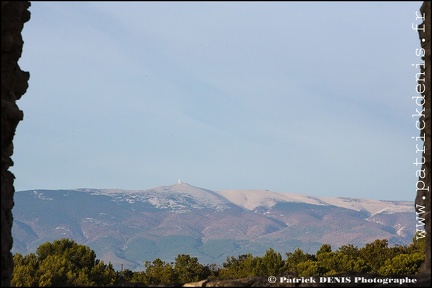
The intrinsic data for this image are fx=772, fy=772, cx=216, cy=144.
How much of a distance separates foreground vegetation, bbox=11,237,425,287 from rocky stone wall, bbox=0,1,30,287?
2342cm

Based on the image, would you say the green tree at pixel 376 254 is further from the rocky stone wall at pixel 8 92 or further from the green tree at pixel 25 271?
the rocky stone wall at pixel 8 92

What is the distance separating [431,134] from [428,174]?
0.76 metres

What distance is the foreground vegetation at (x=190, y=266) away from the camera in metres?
36.9

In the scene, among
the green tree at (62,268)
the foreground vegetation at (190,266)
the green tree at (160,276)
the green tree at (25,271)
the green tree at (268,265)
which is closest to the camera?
the green tree at (25,271)

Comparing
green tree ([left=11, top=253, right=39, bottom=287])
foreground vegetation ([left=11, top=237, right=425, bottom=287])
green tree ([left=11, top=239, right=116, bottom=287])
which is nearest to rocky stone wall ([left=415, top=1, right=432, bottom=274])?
foreground vegetation ([left=11, top=237, right=425, bottom=287])

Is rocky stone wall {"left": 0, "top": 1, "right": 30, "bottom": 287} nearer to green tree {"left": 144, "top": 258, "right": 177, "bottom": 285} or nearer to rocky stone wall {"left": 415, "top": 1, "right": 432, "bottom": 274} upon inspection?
rocky stone wall {"left": 415, "top": 1, "right": 432, "bottom": 274}

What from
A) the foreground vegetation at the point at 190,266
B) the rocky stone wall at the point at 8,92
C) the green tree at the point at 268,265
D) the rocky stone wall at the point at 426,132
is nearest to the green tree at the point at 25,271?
the foreground vegetation at the point at 190,266

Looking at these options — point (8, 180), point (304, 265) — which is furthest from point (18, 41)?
point (304, 265)

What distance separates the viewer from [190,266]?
47.1 meters

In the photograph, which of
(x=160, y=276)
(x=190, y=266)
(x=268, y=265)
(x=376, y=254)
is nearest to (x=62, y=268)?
(x=160, y=276)

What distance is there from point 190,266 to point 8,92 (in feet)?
120

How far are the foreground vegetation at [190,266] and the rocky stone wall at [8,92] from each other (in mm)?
23423

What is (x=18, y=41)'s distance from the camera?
12086mm

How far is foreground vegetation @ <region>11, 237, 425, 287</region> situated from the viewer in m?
36.9
